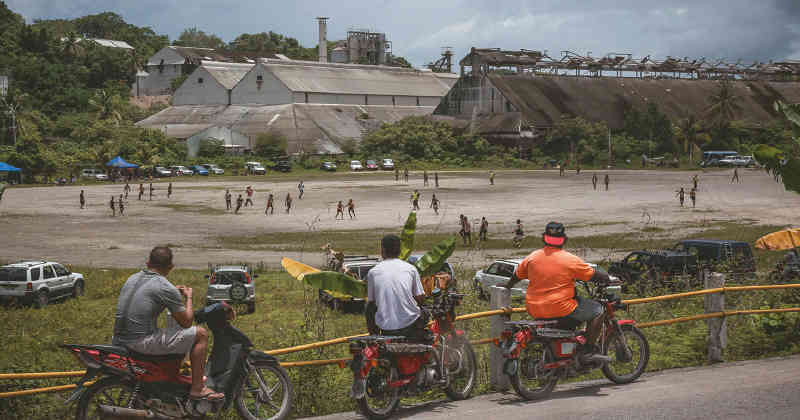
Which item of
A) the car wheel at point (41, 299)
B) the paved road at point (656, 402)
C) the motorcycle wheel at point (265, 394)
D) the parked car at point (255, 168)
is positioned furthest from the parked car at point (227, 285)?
the parked car at point (255, 168)

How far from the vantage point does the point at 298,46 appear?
184500mm

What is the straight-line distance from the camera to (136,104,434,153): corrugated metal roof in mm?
99062

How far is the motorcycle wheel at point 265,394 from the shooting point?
23.6 feet

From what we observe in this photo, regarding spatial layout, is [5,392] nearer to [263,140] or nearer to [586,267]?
[586,267]

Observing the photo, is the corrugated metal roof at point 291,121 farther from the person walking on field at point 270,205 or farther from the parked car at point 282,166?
the person walking on field at point 270,205

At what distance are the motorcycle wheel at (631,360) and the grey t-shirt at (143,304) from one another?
4.81 metres

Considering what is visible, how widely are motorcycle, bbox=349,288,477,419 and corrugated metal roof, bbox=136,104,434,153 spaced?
88.7 m

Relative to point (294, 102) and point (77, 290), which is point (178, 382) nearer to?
point (77, 290)

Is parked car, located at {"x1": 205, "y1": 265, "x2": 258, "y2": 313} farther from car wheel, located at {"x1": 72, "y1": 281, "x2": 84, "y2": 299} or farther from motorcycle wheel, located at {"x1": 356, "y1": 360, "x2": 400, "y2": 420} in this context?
motorcycle wheel, located at {"x1": 356, "y1": 360, "x2": 400, "y2": 420}

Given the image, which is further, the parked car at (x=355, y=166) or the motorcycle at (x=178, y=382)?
the parked car at (x=355, y=166)

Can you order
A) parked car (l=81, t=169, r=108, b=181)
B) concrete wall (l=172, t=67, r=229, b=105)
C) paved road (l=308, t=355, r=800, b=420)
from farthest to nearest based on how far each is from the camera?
concrete wall (l=172, t=67, r=229, b=105)
parked car (l=81, t=169, r=108, b=181)
paved road (l=308, t=355, r=800, b=420)

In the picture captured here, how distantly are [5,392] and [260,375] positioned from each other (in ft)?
7.52

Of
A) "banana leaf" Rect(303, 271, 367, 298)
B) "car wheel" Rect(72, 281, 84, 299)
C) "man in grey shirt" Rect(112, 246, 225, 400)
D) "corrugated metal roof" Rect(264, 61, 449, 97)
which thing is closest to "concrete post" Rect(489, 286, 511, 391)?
"banana leaf" Rect(303, 271, 367, 298)

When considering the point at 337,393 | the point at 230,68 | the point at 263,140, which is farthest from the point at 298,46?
the point at 337,393
